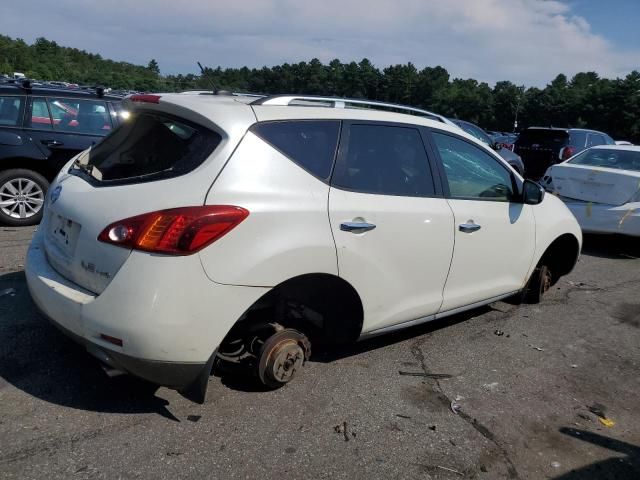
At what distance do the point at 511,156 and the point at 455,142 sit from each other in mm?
11001

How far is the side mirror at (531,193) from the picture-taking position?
14.3ft

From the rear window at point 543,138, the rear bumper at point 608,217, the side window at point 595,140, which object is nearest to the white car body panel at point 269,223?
the rear bumper at point 608,217

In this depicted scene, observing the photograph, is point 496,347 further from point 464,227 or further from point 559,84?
point 559,84

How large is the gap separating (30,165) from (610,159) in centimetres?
801

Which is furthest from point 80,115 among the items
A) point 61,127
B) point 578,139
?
point 578,139

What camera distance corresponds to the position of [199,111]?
9.73 ft

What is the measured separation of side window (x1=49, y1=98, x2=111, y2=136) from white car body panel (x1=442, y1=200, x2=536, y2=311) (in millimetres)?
5243

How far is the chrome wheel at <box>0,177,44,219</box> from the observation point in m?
6.61

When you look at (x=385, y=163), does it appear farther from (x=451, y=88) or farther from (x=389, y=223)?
(x=451, y=88)

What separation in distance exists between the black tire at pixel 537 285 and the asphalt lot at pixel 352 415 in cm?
79

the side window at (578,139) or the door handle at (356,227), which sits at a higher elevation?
the side window at (578,139)

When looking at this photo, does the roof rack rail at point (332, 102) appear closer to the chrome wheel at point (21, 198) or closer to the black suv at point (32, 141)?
the black suv at point (32, 141)

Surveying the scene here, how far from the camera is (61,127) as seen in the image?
6.91 metres

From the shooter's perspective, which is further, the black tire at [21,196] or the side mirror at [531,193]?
the black tire at [21,196]
